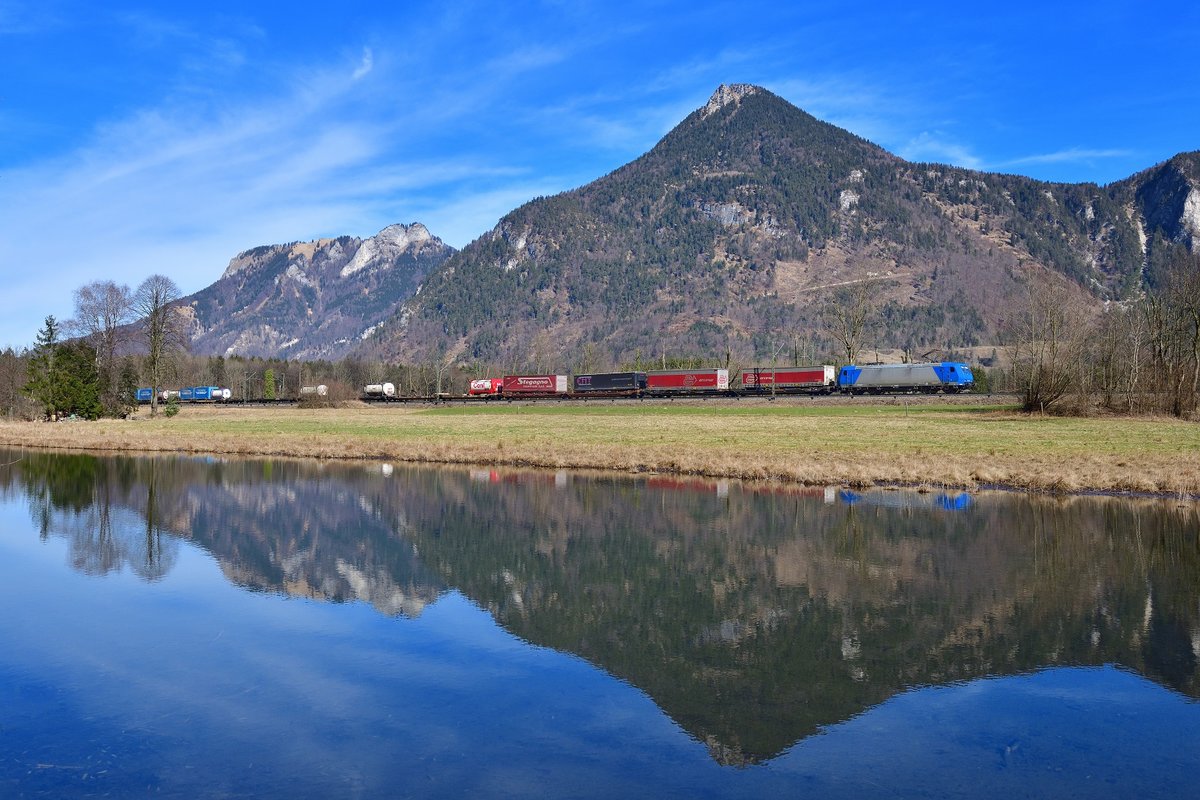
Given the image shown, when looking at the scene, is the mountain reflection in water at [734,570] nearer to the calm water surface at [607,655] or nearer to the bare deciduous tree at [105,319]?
the calm water surface at [607,655]

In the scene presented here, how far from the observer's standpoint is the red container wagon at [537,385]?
388ft

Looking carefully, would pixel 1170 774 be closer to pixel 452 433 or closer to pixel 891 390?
pixel 452 433

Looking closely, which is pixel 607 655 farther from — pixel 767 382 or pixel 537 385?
pixel 537 385

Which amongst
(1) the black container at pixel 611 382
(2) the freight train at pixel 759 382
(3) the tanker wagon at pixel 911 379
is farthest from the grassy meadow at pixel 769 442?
(1) the black container at pixel 611 382

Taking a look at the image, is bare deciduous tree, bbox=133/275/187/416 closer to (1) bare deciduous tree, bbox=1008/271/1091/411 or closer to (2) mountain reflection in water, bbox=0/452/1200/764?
(2) mountain reflection in water, bbox=0/452/1200/764

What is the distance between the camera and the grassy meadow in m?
32.4

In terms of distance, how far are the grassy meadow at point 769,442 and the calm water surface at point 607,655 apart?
6785 mm

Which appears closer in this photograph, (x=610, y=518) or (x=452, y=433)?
(x=610, y=518)

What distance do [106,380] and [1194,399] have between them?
87773 mm

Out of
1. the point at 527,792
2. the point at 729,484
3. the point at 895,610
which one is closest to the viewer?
the point at 527,792

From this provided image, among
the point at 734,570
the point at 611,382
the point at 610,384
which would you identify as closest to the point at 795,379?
the point at 611,382

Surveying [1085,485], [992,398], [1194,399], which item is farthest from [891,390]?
[1085,485]

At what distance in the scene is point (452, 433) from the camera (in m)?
56.2

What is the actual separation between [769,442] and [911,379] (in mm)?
59350
